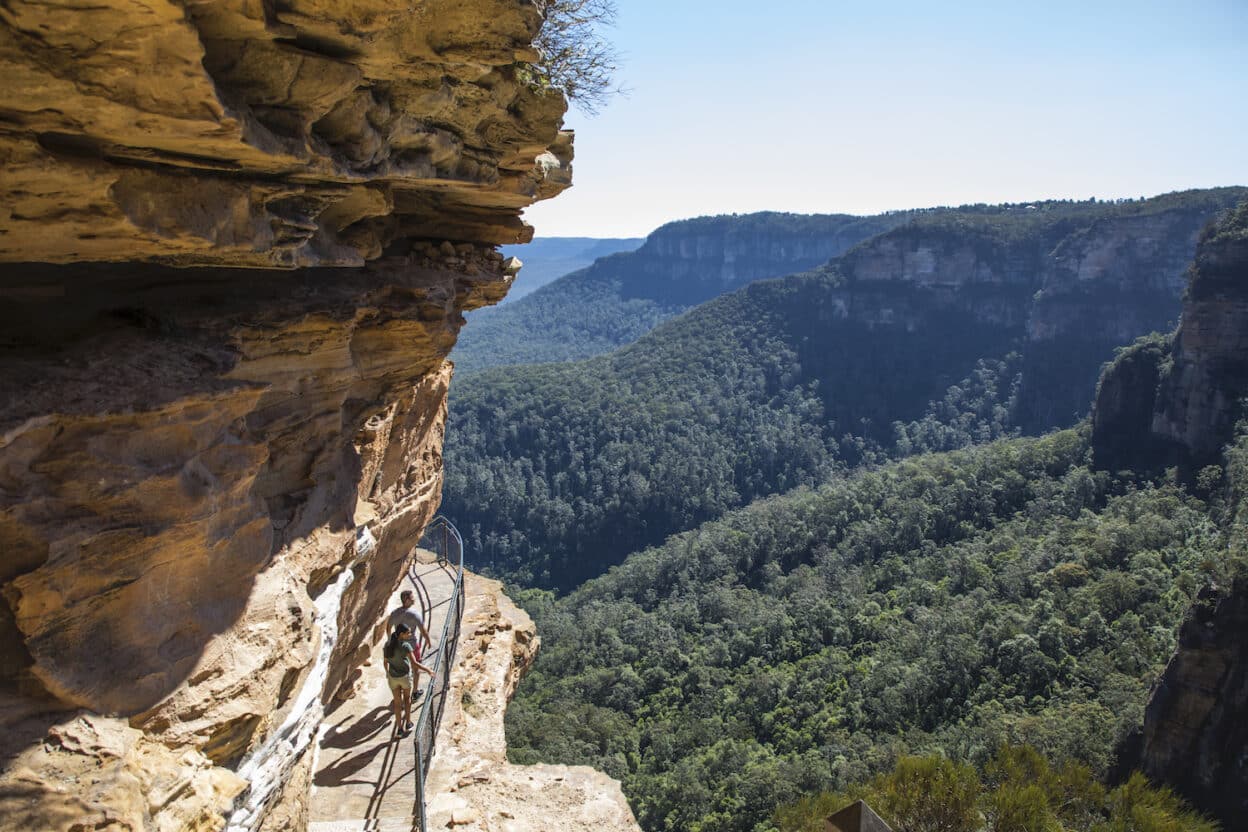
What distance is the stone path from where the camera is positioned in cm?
840

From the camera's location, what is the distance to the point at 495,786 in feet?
33.3

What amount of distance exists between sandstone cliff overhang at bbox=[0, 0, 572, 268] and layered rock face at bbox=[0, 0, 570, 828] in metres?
0.01

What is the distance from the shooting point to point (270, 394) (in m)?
7.18

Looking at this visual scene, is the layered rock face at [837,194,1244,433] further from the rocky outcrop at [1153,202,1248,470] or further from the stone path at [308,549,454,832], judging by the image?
the stone path at [308,549,454,832]

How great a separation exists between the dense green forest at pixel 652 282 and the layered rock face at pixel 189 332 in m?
143

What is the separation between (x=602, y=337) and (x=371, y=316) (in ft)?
547

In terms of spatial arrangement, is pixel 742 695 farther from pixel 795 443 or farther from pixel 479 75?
pixel 795 443

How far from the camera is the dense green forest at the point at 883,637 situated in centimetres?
2558

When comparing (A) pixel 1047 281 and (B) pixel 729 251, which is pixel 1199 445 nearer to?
(A) pixel 1047 281

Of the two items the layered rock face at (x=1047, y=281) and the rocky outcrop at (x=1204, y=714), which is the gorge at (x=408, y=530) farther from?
the layered rock face at (x=1047, y=281)

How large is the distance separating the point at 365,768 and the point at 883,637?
102 feet

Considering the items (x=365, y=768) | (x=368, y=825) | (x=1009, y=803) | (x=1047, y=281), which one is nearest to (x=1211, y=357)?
(x=1009, y=803)

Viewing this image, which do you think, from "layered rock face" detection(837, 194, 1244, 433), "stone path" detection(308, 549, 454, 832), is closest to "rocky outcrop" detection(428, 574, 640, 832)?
"stone path" detection(308, 549, 454, 832)

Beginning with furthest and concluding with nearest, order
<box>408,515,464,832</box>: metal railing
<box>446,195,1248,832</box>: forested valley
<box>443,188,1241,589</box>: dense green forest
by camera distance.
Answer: <box>443,188,1241,589</box>: dense green forest, <box>446,195,1248,832</box>: forested valley, <box>408,515,464,832</box>: metal railing
